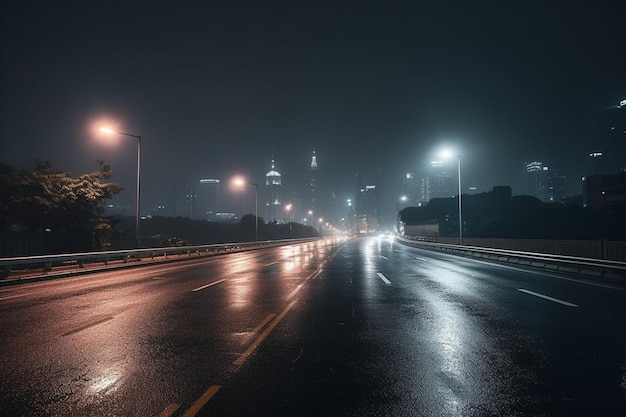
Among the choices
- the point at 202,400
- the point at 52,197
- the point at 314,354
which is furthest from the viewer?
the point at 52,197

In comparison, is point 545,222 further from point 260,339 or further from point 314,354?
point 314,354

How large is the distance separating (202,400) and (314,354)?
206 cm

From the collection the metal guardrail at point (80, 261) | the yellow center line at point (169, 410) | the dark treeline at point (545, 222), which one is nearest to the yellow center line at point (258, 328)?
the yellow center line at point (169, 410)

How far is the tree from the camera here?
81.8ft

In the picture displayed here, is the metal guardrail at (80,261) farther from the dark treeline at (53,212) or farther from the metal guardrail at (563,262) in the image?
the metal guardrail at (563,262)

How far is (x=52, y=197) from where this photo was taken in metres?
26.2

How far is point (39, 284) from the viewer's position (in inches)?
592

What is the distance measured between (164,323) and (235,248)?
3526 cm

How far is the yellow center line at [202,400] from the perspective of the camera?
4011mm

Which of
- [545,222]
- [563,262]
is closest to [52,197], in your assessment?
[563,262]

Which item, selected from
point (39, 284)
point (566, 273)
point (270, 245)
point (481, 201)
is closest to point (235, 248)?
point (270, 245)

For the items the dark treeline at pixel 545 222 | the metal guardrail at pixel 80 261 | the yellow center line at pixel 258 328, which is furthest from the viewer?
the dark treeline at pixel 545 222

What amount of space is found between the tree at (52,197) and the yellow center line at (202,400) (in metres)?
26.8

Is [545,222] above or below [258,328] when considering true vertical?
above
